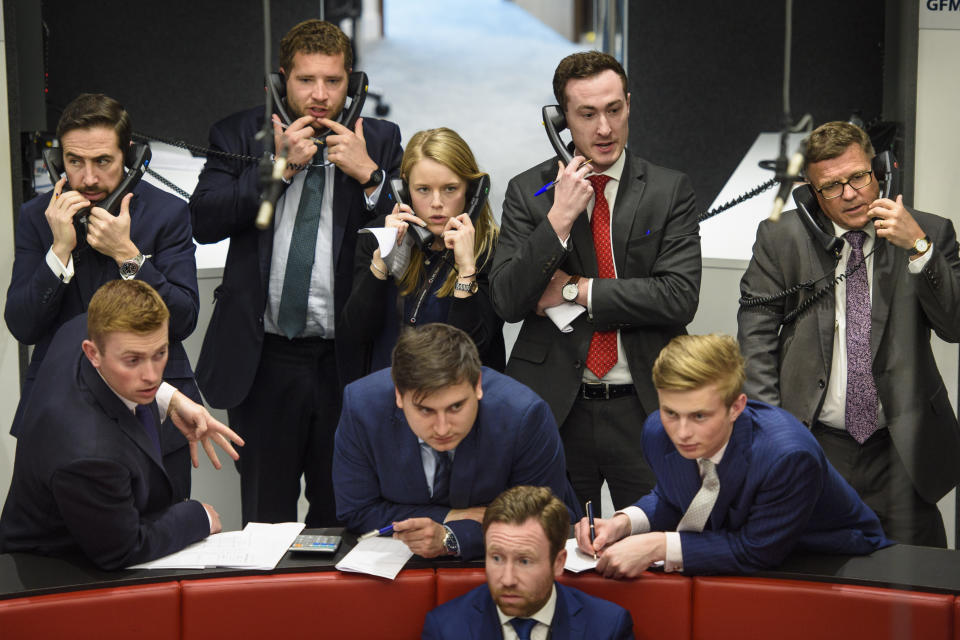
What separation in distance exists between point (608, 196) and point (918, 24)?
1318 millimetres

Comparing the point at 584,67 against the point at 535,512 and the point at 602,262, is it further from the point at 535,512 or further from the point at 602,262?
the point at 535,512

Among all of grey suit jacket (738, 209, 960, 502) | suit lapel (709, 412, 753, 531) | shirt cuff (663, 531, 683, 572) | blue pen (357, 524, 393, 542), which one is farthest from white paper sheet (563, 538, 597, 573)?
grey suit jacket (738, 209, 960, 502)

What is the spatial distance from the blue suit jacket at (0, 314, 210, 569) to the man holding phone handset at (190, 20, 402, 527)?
2.26ft

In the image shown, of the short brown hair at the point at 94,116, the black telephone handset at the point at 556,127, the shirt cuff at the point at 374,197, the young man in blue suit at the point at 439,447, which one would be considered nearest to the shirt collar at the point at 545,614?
the young man in blue suit at the point at 439,447

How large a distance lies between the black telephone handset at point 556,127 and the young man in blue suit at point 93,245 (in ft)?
2.95

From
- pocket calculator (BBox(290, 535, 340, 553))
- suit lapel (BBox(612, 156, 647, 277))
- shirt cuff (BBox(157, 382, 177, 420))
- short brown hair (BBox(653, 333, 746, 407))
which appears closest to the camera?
short brown hair (BBox(653, 333, 746, 407))

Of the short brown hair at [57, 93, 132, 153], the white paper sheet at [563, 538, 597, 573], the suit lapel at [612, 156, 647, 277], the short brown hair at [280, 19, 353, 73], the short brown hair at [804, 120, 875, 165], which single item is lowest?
the white paper sheet at [563, 538, 597, 573]

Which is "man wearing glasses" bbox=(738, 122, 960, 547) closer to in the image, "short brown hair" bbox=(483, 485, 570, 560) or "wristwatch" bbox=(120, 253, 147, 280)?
"short brown hair" bbox=(483, 485, 570, 560)

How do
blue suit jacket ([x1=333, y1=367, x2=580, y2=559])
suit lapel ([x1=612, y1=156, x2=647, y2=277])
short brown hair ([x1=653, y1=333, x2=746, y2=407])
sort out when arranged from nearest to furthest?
1. short brown hair ([x1=653, y1=333, x2=746, y2=407])
2. blue suit jacket ([x1=333, y1=367, x2=580, y2=559])
3. suit lapel ([x1=612, y1=156, x2=647, y2=277])

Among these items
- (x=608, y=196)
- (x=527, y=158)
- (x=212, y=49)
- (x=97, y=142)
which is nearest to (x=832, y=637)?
(x=608, y=196)

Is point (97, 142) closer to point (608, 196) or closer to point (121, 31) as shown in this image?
point (608, 196)

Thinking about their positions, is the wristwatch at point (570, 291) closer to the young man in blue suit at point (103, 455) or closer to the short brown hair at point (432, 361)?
the short brown hair at point (432, 361)

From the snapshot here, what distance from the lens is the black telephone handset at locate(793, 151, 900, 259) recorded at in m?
3.00

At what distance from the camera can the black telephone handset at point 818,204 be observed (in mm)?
3000
